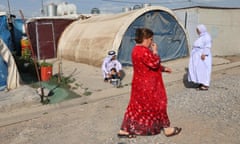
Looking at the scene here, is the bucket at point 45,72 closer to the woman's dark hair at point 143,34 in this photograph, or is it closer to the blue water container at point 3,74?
the blue water container at point 3,74

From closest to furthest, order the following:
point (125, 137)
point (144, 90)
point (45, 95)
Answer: point (144, 90) < point (125, 137) < point (45, 95)

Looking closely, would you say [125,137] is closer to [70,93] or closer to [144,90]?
[144,90]

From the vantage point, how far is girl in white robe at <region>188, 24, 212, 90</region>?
6.68m

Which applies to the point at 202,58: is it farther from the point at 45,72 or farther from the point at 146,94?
the point at 45,72

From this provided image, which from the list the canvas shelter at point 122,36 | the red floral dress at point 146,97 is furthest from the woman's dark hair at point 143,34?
the canvas shelter at point 122,36

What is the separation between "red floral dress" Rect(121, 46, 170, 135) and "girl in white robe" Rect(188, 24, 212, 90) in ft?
10.1

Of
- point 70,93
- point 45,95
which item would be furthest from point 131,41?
point 45,95

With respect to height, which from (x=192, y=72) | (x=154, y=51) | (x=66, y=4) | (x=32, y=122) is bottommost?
(x=32, y=122)

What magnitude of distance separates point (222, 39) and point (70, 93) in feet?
35.5

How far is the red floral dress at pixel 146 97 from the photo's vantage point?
3.77 m

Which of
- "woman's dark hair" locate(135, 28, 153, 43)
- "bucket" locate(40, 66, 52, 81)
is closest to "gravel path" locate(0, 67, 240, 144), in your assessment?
"woman's dark hair" locate(135, 28, 153, 43)

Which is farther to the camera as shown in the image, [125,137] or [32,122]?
[32,122]

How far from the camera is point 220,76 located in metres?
8.98

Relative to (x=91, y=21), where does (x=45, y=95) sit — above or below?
below
